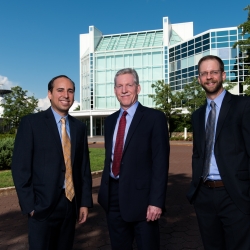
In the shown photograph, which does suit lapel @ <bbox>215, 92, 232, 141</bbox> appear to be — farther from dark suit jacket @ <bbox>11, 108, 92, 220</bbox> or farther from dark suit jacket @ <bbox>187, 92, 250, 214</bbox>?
dark suit jacket @ <bbox>11, 108, 92, 220</bbox>

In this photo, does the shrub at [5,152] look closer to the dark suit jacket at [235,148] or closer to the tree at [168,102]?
the dark suit jacket at [235,148]

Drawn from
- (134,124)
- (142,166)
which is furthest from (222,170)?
(134,124)

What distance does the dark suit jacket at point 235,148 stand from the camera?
8.73 feet

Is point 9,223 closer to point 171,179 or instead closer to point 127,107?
point 127,107

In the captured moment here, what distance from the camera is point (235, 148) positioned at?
2.72 metres

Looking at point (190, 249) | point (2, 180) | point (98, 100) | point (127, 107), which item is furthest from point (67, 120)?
point (98, 100)

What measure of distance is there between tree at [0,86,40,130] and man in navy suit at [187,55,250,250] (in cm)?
3361

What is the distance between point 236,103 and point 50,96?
1.84m

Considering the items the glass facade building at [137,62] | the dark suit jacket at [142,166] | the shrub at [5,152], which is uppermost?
the glass facade building at [137,62]

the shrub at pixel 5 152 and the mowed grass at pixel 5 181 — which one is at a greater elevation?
the shrub at pixel 5 152

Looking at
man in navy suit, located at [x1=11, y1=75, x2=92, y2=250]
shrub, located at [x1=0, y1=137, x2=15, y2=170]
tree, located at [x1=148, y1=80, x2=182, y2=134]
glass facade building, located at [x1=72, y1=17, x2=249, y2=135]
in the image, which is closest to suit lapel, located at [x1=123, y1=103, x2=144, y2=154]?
man in navy suit, located at [x1=11, y1=75, x2=92, y2=250]

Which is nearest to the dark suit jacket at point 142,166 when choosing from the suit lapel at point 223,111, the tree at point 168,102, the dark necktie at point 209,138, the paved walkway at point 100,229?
the dark necktie at point 209,138

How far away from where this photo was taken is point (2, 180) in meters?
8.93

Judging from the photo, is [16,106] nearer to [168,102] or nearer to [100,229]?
[168,102]
